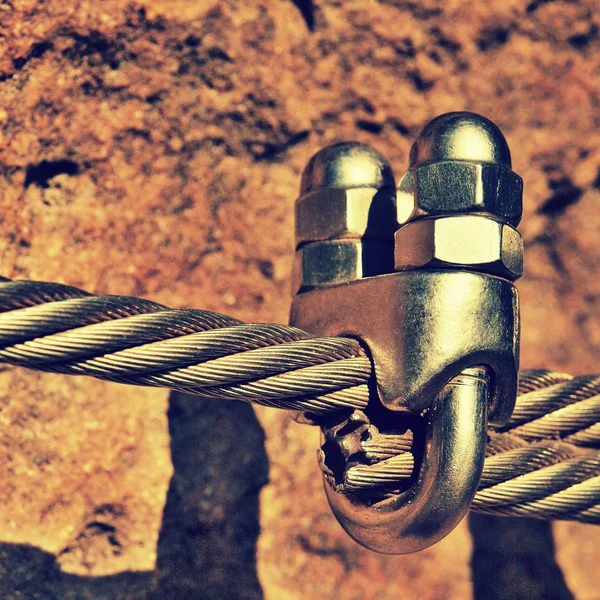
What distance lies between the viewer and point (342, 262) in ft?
2.81

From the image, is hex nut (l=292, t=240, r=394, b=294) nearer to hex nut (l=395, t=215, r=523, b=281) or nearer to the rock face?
hex nut (l=395, t=215, r=523, b=281)

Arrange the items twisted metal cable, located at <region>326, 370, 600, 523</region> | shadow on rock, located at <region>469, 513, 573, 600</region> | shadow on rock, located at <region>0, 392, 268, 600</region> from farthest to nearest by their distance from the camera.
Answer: shadow on rock, located at <region>469, 513, 573, 600</region> → shadow on rock, located at <region>0, 392, 268, 600</region> → twisted metal cable, located at <region>326, 370, 600, 523</region>

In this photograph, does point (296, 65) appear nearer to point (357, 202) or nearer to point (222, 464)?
point (357, 202)

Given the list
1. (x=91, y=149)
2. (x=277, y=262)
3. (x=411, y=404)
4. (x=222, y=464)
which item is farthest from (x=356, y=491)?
(x=91, y=149)

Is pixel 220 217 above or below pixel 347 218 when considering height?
above

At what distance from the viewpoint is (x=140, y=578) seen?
1.01 metres

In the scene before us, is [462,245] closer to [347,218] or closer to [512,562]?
[347,218]

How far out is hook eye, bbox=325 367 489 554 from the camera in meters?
0.76

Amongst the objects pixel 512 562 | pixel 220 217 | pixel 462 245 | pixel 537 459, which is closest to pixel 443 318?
pixel 462 245

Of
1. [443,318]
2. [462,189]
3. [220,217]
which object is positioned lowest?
[443,318]

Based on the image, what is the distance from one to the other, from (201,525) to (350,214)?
1.60 ft

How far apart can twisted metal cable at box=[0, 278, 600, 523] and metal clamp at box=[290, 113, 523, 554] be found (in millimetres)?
37

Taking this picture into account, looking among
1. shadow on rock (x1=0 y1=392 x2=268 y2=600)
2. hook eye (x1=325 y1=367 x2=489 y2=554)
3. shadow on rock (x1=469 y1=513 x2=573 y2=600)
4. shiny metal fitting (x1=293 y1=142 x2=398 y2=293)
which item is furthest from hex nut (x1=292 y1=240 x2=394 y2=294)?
shadow on rock (x1=469 y1=513 x2=573 y2=600)

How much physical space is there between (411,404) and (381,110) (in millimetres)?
572
